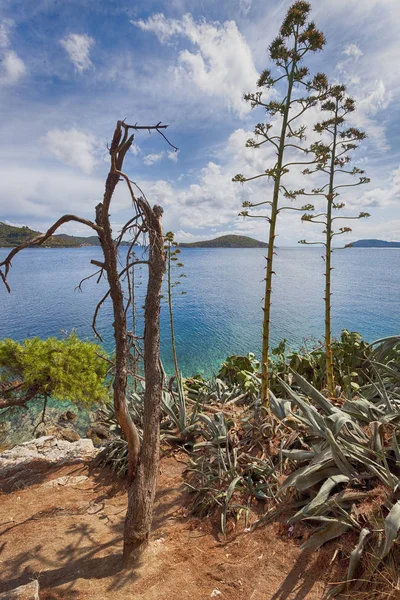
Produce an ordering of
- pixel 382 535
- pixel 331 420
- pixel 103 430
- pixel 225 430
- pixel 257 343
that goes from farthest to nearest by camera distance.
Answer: pixel 257 343, pixel 103 430, pixel 225 430, pixel 331 420, pixel 382 535

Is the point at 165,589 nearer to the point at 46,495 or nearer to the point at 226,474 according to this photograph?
the point at 226,474

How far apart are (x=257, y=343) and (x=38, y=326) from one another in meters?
Answer: 15.4

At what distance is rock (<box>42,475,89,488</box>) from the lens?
207 inches

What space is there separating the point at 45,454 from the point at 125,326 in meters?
5.50

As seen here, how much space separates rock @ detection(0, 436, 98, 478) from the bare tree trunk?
3.29m

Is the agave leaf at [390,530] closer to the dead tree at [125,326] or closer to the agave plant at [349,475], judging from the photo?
the agave plant at [349,475]

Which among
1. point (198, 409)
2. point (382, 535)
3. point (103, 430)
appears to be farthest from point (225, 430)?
point (103, 430)

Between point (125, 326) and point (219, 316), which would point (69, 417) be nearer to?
point (125, 326)

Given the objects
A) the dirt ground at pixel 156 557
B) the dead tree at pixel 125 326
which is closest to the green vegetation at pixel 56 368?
the dirt ground at pixel 156 557

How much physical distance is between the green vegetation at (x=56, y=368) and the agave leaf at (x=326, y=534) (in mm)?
4918

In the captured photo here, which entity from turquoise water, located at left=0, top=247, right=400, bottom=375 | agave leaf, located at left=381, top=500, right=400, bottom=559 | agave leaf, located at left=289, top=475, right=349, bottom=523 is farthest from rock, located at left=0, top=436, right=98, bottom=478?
turquoise water, located at left=0, top=247, right=400, bottom=375

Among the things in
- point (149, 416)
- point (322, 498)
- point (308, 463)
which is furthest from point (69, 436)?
point (322, 498)

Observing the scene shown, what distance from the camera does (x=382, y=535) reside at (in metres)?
2.52

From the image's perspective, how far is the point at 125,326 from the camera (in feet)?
10.8
